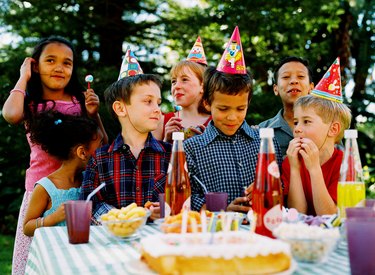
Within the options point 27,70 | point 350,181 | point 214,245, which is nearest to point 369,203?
point 350,181

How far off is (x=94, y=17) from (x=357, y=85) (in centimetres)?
471

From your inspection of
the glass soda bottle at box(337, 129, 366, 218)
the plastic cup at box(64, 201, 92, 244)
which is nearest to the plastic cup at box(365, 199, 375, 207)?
the glass soda bottle at box(337, 129, 366, 218)

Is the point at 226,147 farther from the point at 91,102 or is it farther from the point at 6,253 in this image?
the point at 6,253

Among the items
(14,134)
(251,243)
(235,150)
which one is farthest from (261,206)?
(14,134)

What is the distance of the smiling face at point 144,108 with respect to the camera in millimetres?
2508

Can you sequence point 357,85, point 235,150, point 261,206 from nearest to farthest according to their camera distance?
point 261,206 → point 235,150 → point 357,85

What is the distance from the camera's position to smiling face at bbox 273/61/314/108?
3367mm

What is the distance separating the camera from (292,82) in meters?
3.39

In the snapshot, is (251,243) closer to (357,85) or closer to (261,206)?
(261,206)

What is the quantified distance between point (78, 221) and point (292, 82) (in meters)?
2.08

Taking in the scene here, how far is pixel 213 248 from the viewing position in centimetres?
117

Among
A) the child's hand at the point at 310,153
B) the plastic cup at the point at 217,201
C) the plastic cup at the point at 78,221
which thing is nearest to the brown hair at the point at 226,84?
the child's hand at the point at 310,153

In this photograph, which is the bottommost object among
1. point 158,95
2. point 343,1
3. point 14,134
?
point 14,134

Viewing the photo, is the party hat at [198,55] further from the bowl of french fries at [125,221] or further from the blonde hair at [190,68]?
the bowl of french fries at [125,221]
